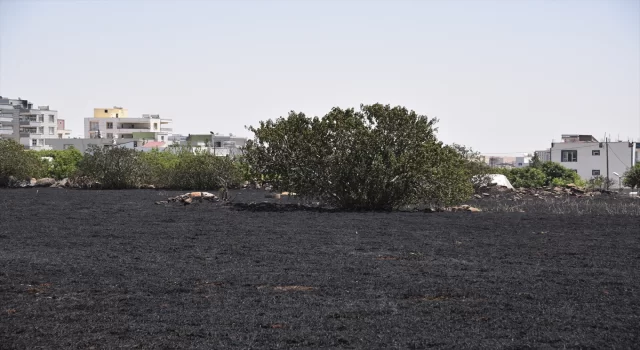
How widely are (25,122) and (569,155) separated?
80.0m

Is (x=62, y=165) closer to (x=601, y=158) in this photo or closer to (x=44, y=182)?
(x=44, y=182)

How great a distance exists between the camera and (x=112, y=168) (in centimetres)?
4259

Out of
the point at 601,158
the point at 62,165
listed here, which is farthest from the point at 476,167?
the point at 601,158

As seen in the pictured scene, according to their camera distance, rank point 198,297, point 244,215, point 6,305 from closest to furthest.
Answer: point 6,305, point 198,297, point 244,215

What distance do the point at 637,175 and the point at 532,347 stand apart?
46.2 metres

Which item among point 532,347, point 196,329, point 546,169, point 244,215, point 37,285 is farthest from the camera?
point 546,169

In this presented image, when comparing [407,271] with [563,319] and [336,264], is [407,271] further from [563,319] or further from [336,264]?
[563,319]

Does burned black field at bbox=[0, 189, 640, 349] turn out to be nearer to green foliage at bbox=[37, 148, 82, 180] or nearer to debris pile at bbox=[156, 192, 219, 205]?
debris pile at bbox=[156, 192, 219, 205]

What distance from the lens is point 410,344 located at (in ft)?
23.8

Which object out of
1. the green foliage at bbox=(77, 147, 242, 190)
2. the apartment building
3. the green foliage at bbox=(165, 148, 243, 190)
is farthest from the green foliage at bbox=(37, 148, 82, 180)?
the apartment building

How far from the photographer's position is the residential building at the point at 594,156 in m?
84.4

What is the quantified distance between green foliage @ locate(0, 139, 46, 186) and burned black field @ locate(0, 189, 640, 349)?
26.2 m

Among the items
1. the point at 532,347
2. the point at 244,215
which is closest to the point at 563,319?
the point at 532,347

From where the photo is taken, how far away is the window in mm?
87250
